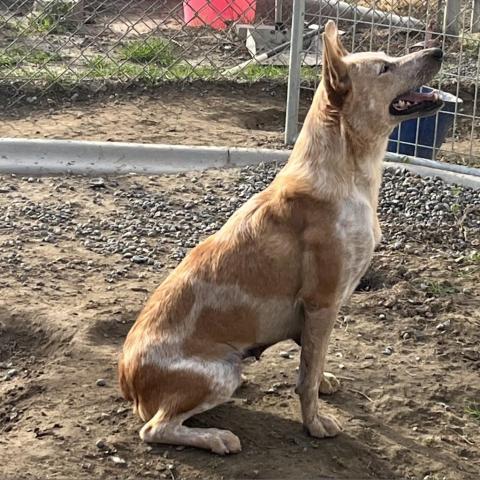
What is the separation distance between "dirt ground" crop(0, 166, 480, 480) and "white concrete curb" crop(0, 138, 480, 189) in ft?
2.64

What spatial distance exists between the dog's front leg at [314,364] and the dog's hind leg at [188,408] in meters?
0.32

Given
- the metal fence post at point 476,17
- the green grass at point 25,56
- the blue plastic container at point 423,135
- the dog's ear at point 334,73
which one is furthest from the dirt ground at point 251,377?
the metal fence post at point 476,17

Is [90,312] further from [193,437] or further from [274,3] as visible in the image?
[274,3]

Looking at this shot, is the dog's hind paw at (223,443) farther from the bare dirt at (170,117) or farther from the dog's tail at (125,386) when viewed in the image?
the bare dirt at (170,117)

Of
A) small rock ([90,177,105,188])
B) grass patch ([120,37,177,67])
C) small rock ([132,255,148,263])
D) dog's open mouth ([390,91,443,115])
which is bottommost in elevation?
small rock ([132,255,148,263])

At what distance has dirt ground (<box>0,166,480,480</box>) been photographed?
4.22 metres

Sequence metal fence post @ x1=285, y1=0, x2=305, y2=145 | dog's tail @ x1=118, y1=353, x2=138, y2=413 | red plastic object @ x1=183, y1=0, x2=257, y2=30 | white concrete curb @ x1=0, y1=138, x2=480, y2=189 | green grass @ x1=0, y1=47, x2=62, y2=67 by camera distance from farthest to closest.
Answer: red plastic object @ x1=183, y1=0, x2=257, y2=30, green grass @ x1=0, y1=47, x2=62, y2=67, metal fence post @ x1=285, y1=0, x2=305, y2=145, white concrete curb @ x1=0, y1=138, x2=480, y2=189, dog's tail @ x1=118, y1=353, x2=138, y2=413

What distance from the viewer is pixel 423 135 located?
7820mm

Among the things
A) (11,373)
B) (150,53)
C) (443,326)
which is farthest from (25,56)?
(443,326)

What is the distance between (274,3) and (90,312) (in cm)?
627

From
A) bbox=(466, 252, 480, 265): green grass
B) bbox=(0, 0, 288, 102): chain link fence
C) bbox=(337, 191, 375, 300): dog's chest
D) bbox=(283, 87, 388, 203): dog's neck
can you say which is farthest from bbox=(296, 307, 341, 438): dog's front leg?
bbox=(0, 0, 288, 102): chain link fence

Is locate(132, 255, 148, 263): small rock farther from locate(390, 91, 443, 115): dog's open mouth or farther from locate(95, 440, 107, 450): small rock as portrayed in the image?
locate(390, 91, 443, 115): dog's open mouth

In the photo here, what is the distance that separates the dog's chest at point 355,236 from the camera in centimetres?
426

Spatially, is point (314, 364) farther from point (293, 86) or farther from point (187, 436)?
point (293, 86)
